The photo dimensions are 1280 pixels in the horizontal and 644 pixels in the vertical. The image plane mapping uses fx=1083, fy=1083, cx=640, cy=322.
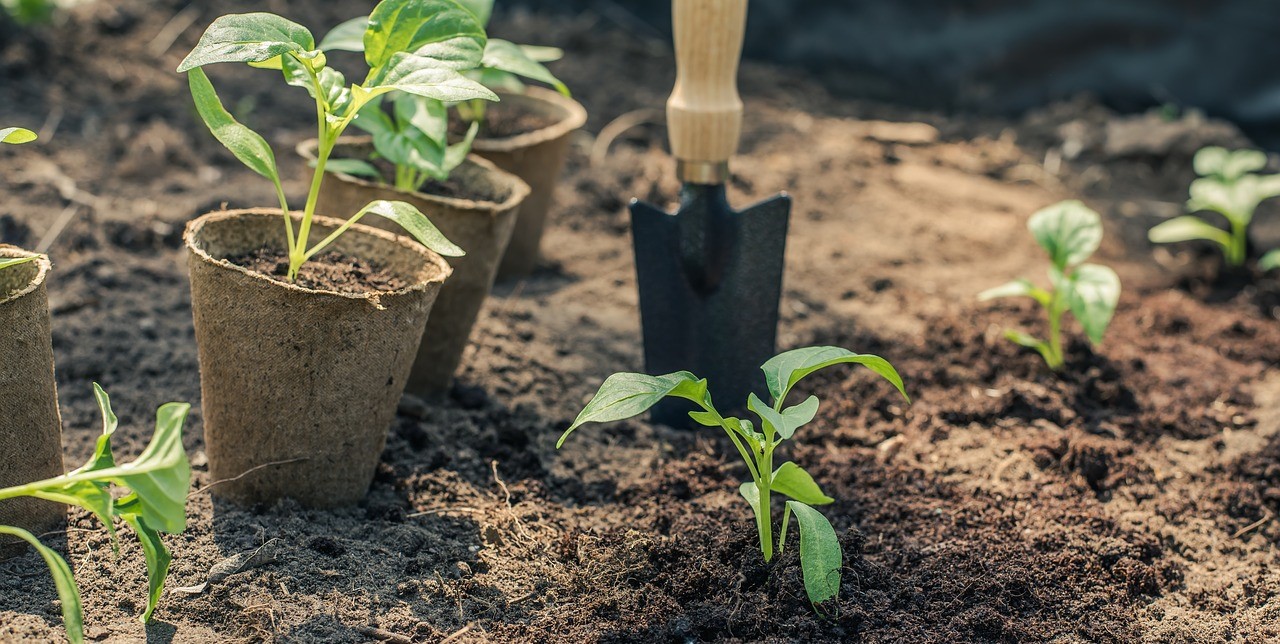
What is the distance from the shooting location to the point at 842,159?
4.05m

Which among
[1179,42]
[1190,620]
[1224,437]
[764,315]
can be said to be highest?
[1179,42]

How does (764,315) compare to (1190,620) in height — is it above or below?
above

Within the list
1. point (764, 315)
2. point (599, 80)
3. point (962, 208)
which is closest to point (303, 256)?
point (764, 315)

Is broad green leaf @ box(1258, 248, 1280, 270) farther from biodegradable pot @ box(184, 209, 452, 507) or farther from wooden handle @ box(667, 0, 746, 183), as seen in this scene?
biodegradable pot @ box(184, 209, 452, 507)

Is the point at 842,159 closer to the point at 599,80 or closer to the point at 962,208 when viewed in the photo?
the point at 962,208

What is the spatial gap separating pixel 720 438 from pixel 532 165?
1021 mm

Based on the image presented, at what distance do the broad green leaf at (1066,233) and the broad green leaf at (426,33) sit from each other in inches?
58.4

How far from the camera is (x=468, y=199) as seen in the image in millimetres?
2422

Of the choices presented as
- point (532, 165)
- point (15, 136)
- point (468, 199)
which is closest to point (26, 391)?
point (15, 136)

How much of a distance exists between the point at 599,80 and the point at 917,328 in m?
2.19

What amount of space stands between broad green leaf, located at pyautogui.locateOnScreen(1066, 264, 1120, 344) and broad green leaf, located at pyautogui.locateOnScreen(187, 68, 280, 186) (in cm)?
172

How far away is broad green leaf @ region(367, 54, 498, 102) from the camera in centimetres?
162

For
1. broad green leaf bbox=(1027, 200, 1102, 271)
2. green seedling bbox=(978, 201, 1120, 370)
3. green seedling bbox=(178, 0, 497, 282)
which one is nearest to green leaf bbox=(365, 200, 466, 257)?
green seedling bbox=(178, 0, 497, 282)

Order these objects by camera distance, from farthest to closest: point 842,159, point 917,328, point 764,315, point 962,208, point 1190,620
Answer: point 842,159 < point 962,208 < point 917,328 < point 764,315 < point 1190,620
